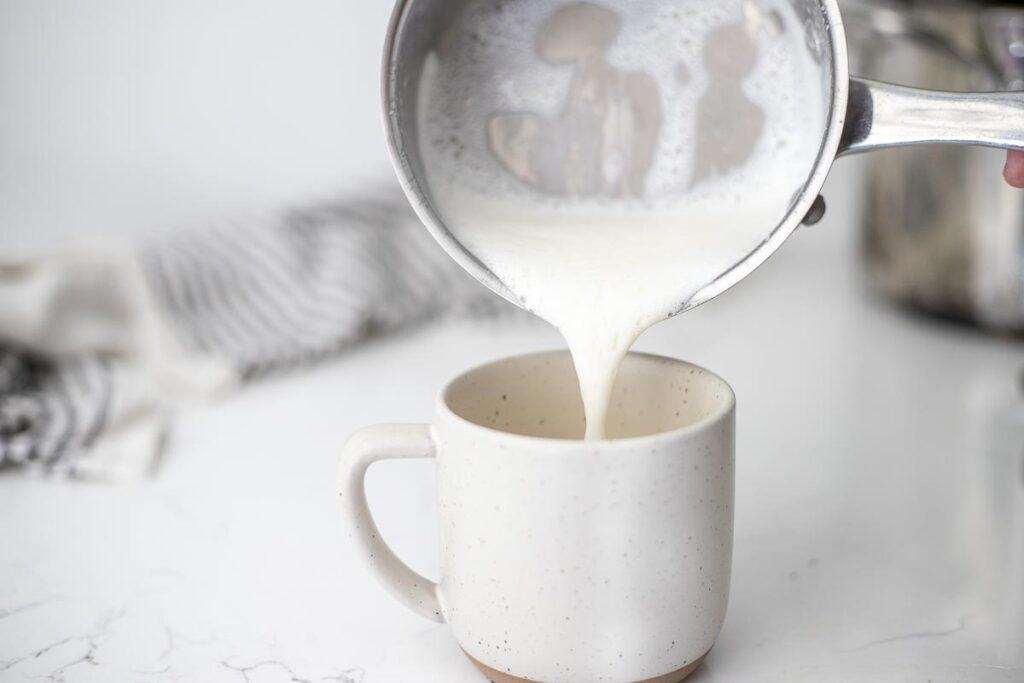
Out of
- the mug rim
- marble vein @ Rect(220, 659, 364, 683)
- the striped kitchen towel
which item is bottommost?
marble vein @ Rect(220, 659, 364, 683)

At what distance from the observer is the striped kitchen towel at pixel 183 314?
76cm

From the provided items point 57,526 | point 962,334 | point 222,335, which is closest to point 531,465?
point 57,526

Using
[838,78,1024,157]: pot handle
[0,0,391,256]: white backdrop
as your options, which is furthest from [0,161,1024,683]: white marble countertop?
[0,0,391,256]: white backdrop

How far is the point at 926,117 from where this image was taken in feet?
1.58

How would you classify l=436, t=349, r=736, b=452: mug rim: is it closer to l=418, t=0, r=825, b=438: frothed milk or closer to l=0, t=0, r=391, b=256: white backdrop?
l=418, t=0, r=825, b=438: frothed milk

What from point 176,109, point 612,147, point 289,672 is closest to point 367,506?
point 289,672

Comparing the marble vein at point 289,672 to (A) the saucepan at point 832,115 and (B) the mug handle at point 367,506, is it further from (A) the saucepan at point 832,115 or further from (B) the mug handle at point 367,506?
(A) the saucepan at point 832,115

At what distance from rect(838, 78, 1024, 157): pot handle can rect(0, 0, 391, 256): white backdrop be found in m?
0.75

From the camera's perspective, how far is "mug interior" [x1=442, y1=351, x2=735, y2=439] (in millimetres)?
537

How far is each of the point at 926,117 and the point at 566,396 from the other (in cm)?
21

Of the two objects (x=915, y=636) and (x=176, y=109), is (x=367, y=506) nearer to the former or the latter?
(x=915, y=636)

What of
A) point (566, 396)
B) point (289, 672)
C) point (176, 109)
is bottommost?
point (289, 672)

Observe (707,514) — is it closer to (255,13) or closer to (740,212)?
(740,212)

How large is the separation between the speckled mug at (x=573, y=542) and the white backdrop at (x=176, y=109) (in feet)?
2.41
